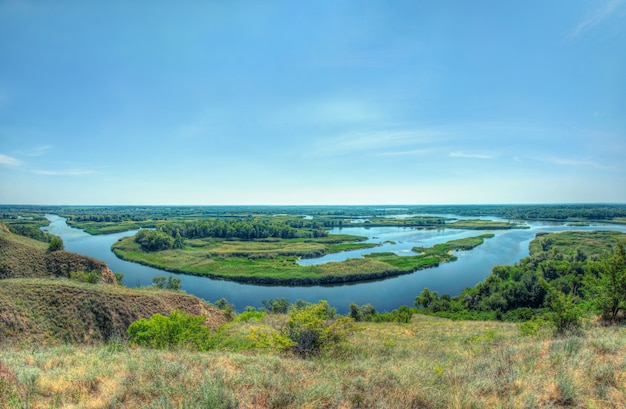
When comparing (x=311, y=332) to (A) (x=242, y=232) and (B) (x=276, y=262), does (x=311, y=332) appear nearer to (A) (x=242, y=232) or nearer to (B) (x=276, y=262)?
(B) (x=276, y=262)

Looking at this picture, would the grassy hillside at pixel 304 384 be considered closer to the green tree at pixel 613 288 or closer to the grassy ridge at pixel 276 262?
the green tree at pixel 613 288

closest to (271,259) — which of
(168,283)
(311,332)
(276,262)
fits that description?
(276,262)

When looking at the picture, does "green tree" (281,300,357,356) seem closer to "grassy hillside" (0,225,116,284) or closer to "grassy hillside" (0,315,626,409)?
"grassy hillside" (0,315,626,409)

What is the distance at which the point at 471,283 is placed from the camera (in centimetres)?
4572

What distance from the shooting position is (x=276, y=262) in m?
59.4

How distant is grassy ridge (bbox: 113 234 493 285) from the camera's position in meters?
49.2

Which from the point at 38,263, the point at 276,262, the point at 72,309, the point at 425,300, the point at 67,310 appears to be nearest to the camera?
the point at 67,310

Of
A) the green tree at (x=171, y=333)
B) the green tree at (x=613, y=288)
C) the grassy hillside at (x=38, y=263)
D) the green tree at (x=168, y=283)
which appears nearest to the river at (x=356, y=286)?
the green tree at (x=168, y=283)

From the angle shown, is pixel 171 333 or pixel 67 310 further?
pixel 67 310

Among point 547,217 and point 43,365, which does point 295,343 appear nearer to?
point 43,365

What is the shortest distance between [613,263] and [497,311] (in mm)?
25464

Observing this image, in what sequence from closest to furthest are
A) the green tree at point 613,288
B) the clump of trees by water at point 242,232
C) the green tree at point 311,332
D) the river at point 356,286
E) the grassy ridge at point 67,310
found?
the green tree at point 311,332
the green tree at point 613,288
the grassy ridge at point 67,310
the river at point 356,286
the clump of trees by water at point 242,232

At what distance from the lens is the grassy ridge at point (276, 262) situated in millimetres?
49250

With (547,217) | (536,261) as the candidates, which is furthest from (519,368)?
(547,217)
